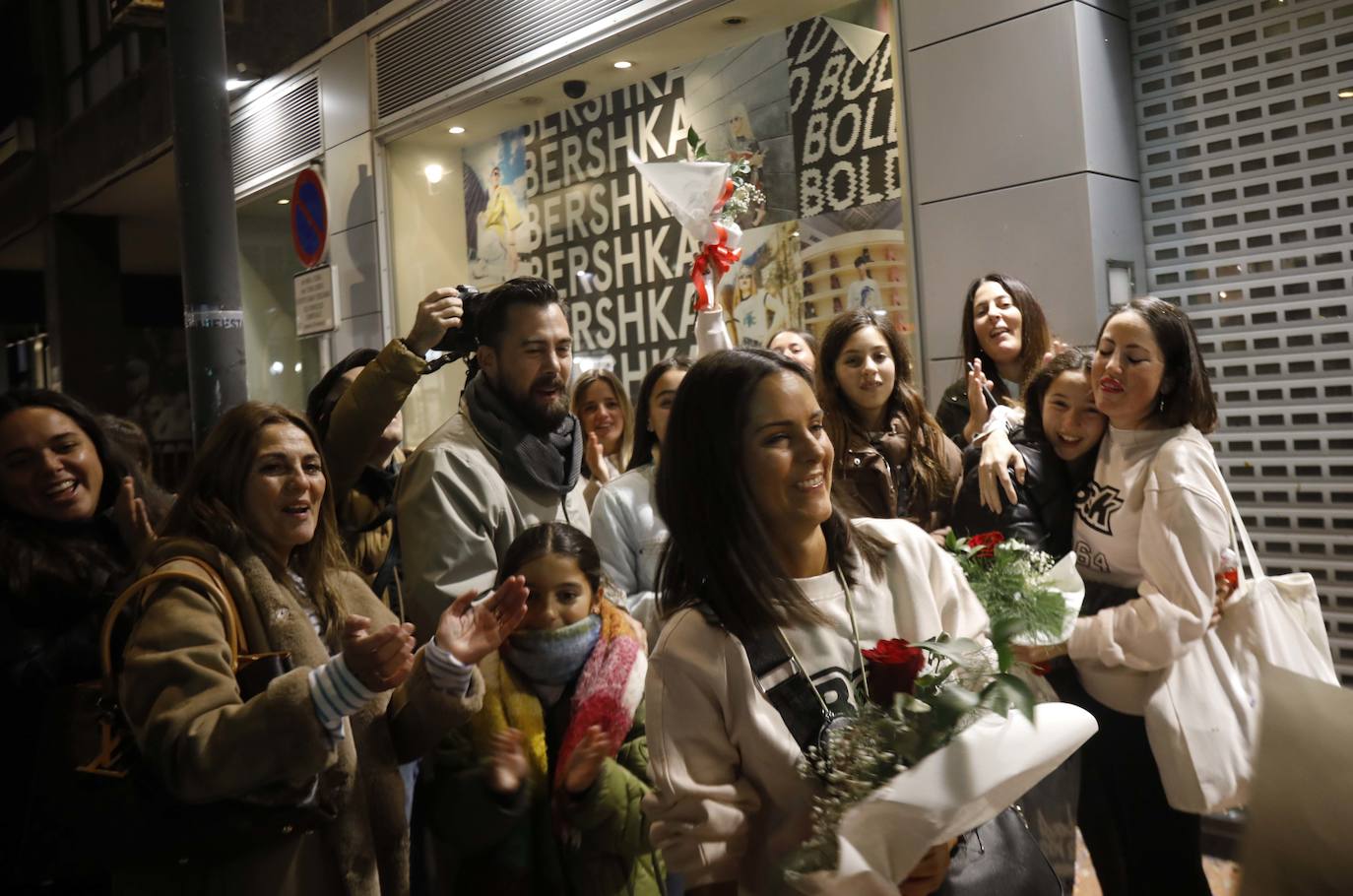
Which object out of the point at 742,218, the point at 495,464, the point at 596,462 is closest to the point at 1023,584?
the point at 495,464

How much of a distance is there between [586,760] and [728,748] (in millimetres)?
797

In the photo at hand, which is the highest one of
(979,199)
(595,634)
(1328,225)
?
(979,199)

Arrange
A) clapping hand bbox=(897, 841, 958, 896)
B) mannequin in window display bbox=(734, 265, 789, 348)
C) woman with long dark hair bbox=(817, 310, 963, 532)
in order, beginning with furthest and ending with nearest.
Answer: mannequin in window display bbox=(734, 265, 789, 348) < woman with long dark hair bbox=(817, 310, 963, 532) < clapping hand bbox=(897, 841, 958, 896)

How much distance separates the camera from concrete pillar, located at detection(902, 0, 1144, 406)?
4.91 m

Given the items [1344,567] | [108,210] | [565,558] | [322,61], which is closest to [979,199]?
[1344,567]

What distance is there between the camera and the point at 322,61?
9602 mm

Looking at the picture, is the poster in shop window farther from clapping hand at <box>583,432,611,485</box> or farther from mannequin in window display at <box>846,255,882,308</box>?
clapping hand at <box>583,432,611,485</box>

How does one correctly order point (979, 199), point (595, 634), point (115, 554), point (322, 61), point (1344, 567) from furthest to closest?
1. point (322, 61)
2. point (979, 199)
3. point (1344, 567)
4. point (115, 554)
5. point (595, 634)

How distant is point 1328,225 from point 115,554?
468 centimetres

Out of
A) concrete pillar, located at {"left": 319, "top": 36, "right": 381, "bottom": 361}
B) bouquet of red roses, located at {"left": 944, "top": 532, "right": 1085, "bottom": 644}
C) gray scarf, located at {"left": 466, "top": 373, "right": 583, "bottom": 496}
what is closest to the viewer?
bouquet of red roses, located at {"left": 944, "top": 532, "right": 1085, "bottom": 644}

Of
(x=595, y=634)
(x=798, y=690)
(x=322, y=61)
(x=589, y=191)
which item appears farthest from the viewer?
(x=322, y=61)

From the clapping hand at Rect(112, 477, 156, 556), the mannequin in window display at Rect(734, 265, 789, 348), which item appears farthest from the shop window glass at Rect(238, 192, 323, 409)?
the clapping hand at Rect(112, 477, 156, 556)

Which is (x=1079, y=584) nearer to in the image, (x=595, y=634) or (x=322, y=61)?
(x=595, y=634)

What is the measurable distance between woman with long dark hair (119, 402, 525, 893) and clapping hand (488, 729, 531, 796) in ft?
0.55
